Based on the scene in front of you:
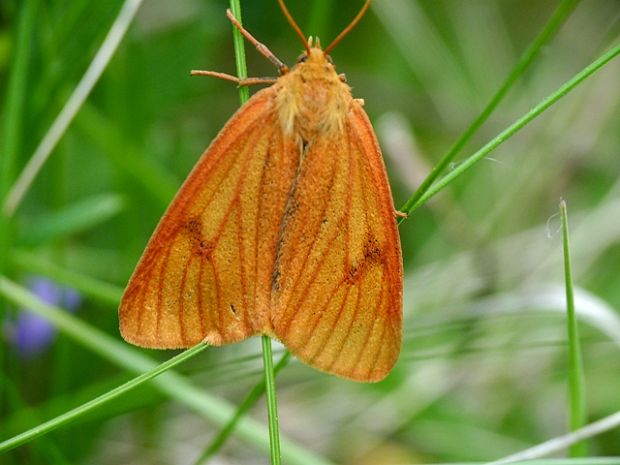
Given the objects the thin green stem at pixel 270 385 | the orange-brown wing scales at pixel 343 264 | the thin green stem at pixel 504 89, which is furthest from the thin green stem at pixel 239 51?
the thin green stem at pixel 504 89

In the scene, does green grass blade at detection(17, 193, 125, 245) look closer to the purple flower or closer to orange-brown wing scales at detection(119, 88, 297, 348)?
the purple flower

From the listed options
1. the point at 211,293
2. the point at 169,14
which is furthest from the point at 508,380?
the point at 169,14

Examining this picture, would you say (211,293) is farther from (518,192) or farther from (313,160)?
(518,192)

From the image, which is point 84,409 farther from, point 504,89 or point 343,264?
point 504,89

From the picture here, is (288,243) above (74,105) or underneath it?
underneath

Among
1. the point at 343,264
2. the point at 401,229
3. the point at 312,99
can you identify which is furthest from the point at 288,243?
the point at 401,229

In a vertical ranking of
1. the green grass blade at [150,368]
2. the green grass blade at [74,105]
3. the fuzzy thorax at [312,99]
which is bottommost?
the green grass blade at [150,368]

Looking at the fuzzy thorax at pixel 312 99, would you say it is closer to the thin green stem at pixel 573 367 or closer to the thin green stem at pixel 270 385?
the thin green stem at pixel 270 385
